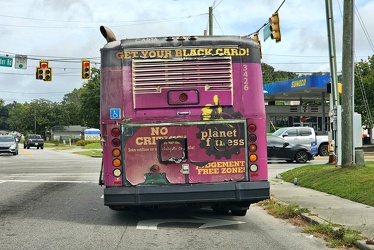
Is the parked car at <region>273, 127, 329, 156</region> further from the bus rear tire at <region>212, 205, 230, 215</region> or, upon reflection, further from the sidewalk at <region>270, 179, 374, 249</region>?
the bus rear tire at <region>212, 205, 230, 215</region>

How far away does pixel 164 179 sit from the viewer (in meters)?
Answer: 8.35

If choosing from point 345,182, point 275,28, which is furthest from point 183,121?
point 275,28

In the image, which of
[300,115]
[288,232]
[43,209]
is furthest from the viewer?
[300,115]

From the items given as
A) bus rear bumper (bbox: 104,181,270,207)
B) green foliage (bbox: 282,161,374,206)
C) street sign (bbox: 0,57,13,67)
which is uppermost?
street sign (bbox: 0,57,13,67)

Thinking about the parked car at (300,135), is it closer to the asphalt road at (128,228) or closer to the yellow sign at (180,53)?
the asphalt road at (128,228)

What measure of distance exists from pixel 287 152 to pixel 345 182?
40.8 feet

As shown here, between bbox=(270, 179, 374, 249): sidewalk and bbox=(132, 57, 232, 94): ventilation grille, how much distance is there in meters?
3.03

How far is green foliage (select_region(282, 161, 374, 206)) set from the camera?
11.2 metres

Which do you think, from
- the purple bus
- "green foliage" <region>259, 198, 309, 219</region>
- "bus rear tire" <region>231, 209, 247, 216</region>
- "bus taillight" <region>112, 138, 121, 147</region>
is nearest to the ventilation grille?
the purple bus

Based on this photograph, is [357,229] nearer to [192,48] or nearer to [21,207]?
[192,48]

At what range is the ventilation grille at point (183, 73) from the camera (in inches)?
332

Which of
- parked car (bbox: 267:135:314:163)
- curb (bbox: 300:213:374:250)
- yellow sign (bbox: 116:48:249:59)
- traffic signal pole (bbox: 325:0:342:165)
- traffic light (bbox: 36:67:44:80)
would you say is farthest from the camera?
traffic light (bbox: 36:67:44:80)

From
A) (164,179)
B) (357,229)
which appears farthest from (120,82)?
(357,229)

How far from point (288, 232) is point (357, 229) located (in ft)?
3.65
